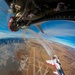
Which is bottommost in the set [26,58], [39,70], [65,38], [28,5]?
[39,70]

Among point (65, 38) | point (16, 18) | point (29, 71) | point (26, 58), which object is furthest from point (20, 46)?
point (16, 18)

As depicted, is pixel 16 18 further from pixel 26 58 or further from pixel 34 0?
pixel 26 58

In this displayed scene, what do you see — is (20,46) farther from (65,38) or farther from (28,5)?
(28,5)

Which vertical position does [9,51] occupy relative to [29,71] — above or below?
above

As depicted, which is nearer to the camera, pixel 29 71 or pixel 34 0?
pixel 34 0

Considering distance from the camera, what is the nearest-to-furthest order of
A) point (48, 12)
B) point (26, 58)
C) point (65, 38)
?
point (48, 12)
point (65, 38)
point (26, 58)

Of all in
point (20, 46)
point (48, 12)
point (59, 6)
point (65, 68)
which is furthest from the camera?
point (20, 46)

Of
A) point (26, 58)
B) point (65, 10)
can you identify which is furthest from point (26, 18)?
point (26, 58)

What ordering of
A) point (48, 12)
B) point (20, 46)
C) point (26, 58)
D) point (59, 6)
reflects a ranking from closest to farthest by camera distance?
point (59, 6) < point (48, 12) < point (20, 46) < point (26, 58)

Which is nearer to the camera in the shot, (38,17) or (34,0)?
(34,0)
